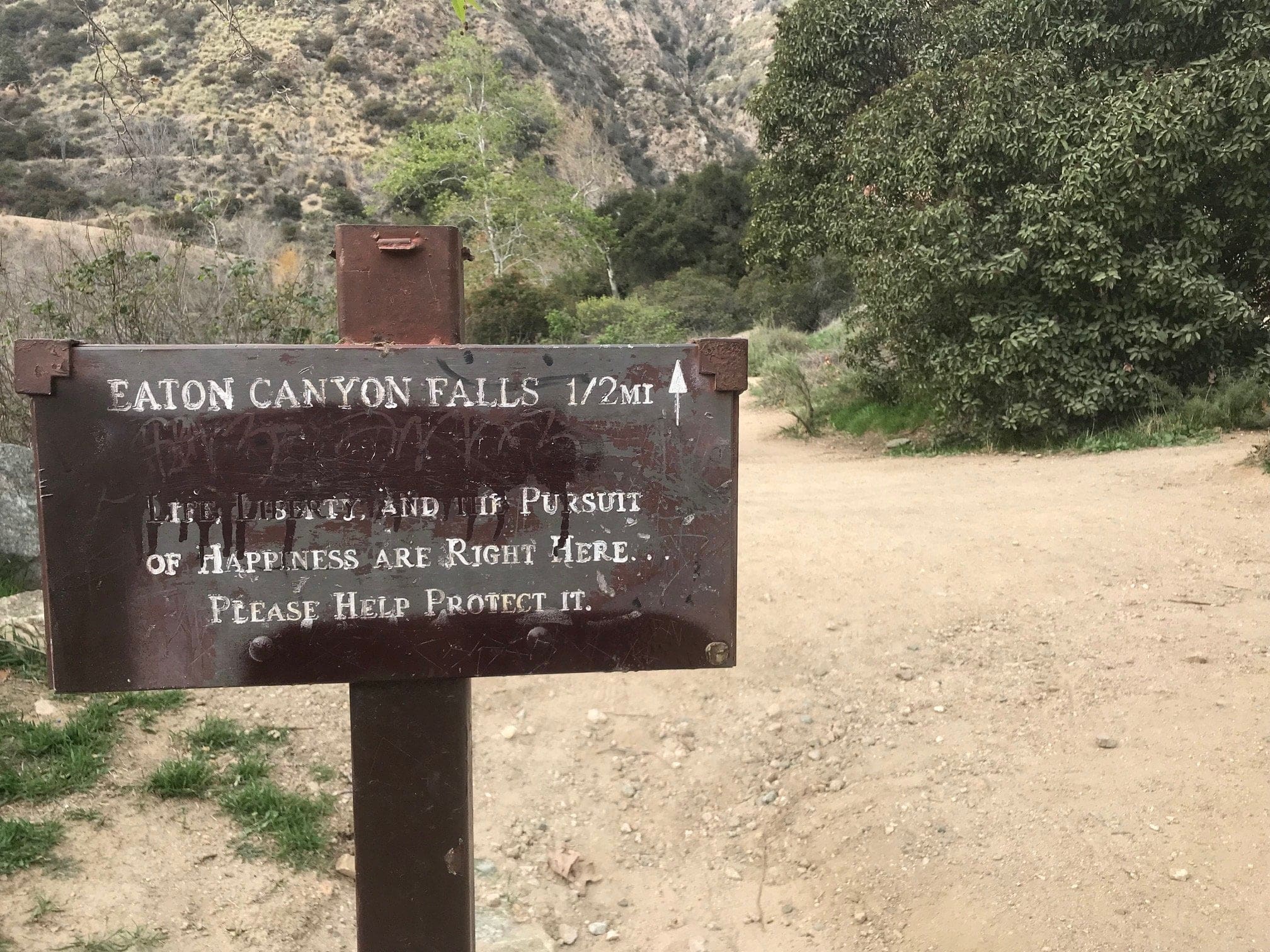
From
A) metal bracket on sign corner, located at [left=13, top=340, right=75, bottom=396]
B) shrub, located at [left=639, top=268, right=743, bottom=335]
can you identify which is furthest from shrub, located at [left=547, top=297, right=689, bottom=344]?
metal bracket on sign corner, located at [left=13, top=340, right=75, bottom=396]

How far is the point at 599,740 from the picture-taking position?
347 cm

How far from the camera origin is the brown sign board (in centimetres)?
138

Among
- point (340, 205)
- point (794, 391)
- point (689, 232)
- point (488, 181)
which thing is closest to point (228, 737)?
point (794, 391)

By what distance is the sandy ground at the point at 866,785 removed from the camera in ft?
8.21

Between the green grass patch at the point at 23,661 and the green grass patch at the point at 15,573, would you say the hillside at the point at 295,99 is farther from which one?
the green grass patch at the point at 23,661

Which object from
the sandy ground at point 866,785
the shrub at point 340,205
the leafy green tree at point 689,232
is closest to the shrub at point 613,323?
the leafy green tree at point 689,232

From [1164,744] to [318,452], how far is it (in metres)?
2.78

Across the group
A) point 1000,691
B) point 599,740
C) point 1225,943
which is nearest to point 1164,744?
point 1000,691

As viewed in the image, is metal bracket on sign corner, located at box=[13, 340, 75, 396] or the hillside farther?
the hillside

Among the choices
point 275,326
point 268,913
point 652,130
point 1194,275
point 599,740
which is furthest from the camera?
point 652,130

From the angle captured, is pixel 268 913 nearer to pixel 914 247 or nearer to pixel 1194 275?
pixel 914 247

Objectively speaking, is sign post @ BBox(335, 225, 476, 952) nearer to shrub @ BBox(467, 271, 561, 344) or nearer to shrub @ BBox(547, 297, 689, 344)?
shrub @ BBox(547, 297, 689, 344)

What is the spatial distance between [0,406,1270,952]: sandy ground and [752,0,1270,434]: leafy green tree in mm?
3538

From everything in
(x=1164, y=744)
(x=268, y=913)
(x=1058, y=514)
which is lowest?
(x=268, y=913)
